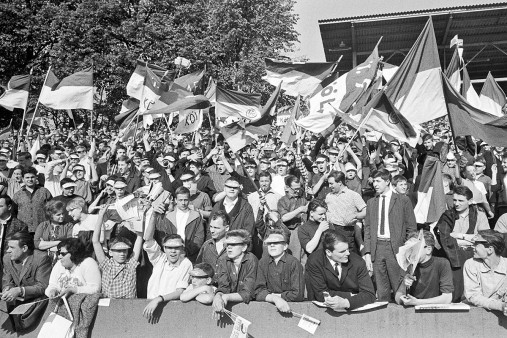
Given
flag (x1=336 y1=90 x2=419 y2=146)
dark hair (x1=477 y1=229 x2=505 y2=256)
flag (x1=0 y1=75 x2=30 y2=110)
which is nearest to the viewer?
dark hair (x1=477 y1=229 x2=505 y2=256)

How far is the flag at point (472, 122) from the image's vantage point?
26.4ft

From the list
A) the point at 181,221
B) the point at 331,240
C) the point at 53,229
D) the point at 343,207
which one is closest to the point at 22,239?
the point at 53,229

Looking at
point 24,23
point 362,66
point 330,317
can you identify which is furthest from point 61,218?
point 24,23

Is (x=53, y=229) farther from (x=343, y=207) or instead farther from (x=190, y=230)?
(x=343, y=207)

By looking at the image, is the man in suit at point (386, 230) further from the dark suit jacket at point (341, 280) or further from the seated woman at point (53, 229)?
the seated woman at point (53, 229)

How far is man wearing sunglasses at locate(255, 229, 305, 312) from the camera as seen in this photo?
18.3 feet

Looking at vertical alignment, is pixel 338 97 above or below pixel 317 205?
above

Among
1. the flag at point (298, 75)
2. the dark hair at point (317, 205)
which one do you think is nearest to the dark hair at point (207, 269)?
the dark hair at point (317, 205)

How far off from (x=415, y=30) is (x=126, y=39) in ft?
50.0

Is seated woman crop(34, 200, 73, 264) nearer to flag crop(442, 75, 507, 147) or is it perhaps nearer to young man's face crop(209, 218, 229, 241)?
young man's face crop(209, 218, 229, 241)

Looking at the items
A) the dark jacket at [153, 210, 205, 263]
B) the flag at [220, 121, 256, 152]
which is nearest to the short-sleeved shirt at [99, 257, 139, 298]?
the dark jacket at [153, 210, 205, 263]

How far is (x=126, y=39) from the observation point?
30281 millimetres

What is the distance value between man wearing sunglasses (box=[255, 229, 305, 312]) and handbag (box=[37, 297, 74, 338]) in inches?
75.7

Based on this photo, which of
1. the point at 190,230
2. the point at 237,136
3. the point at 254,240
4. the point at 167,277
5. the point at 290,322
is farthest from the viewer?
the point at 237,136
